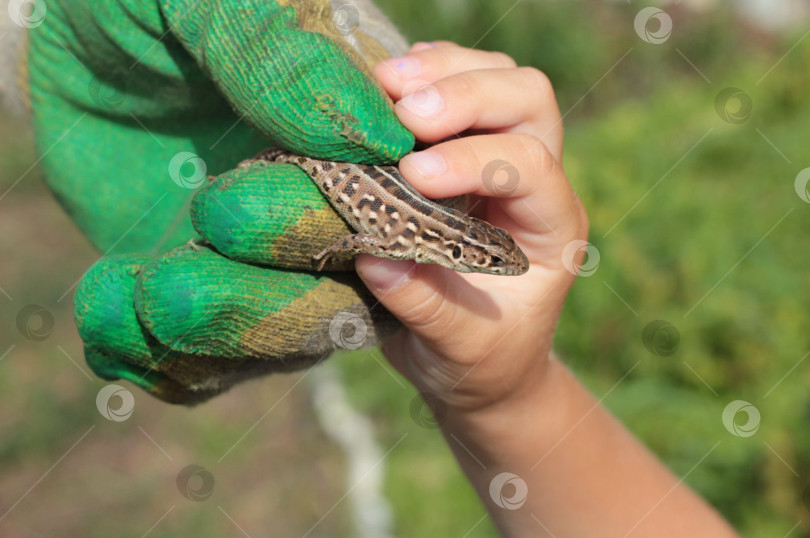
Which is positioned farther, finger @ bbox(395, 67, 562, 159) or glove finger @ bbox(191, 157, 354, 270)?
finger @ bbox(395, 67, 562, 159)

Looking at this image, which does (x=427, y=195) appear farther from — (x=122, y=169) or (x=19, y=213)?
Answer: (x=19, y=213)

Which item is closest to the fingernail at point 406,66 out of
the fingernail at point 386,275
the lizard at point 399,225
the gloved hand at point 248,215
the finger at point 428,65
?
the finger at point 428,65

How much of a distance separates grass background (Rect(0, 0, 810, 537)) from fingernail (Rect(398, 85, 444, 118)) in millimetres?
3438

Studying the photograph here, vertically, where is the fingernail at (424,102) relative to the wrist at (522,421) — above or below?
above

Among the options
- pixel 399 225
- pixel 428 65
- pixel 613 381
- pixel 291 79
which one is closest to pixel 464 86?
pixel 428 65

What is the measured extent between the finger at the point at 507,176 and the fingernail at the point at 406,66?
0.43 m

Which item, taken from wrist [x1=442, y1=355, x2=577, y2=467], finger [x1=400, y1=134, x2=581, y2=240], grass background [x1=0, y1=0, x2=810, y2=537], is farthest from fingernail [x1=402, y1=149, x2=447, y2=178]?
grass background [x1=0, y1=0, x2=810, y2=537]

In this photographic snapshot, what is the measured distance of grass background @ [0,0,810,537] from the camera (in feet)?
17.8

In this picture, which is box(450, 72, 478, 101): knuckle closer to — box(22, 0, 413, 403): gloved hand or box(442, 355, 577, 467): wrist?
box(22, 0, 413, 403): gloved hand

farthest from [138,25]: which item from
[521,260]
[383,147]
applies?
[521,260]

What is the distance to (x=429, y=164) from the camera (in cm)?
286

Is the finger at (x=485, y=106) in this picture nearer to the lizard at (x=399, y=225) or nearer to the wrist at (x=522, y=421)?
the lizard at (x=399, y=225)

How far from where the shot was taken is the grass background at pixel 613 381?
542 centimetres

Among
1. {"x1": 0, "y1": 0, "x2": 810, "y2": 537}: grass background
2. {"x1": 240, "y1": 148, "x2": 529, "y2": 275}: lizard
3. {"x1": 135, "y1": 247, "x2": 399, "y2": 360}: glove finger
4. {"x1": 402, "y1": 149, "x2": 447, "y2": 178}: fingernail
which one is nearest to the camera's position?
{"x1": 135, "y1": 247, "x2": 399, "y2": 360}: glove finger
